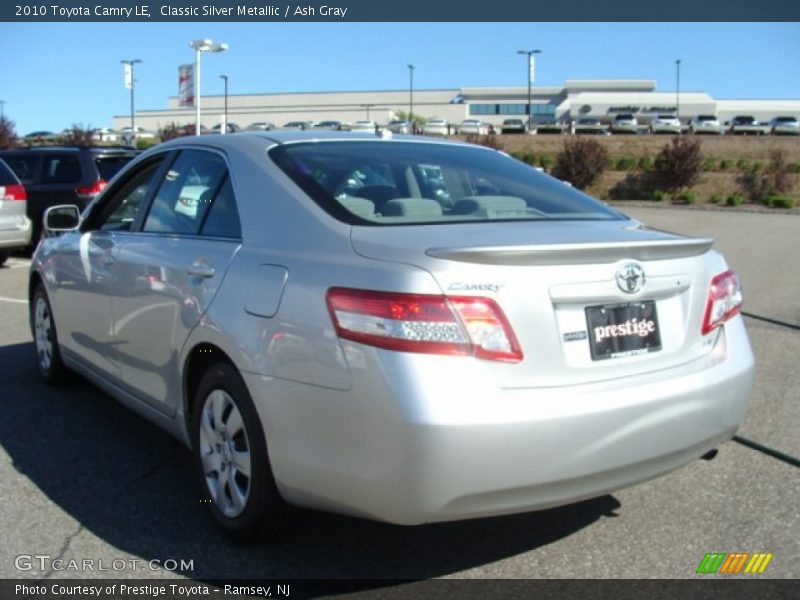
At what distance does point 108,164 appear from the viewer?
1376 cm

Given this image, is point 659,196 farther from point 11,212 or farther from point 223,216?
point 223,216

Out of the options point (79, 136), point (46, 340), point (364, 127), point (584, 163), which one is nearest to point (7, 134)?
point (79, 136)

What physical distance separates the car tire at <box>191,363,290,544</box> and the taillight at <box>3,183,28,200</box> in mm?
9649

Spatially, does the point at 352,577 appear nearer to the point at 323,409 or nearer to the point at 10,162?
the point at 323,409

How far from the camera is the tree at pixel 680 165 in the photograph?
42656 mm

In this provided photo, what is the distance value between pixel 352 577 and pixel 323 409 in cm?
74

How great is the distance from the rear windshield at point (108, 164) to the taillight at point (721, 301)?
11788 mm

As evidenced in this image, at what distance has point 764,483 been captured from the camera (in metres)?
4.09

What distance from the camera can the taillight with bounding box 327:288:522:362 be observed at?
270cm

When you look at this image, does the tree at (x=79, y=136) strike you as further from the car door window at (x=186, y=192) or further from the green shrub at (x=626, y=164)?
the car door window at (x=186, y=192)

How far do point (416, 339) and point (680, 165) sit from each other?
4311 cm

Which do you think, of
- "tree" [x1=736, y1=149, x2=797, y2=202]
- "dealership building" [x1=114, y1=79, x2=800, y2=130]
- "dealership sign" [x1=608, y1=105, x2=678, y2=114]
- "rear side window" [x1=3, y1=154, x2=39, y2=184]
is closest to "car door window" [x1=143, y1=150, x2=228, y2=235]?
"rear side window" [x1=3, y1=154, x2=39, y2=184]

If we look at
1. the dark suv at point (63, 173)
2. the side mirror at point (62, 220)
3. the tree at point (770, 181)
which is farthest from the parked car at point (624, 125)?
the side mirror at point (62, 220)
